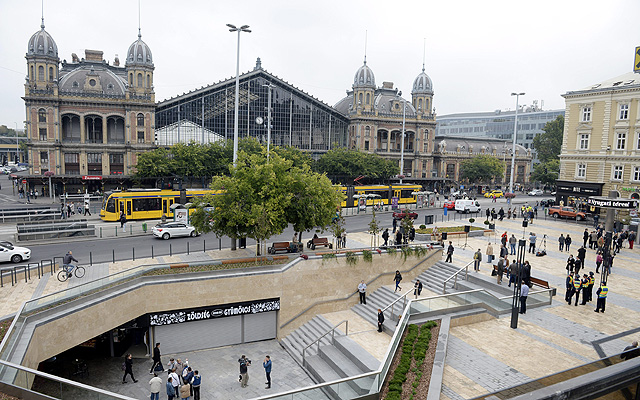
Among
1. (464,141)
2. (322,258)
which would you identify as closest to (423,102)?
(464,141)

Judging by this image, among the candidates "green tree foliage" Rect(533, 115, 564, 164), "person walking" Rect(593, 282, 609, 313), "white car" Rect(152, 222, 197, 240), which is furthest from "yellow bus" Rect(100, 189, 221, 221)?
"green tree foliage" Rect(533, 115, 564, 164)

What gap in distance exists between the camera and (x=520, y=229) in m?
43.9

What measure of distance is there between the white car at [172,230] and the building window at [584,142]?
45914mm

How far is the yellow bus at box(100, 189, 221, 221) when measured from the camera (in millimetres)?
41750

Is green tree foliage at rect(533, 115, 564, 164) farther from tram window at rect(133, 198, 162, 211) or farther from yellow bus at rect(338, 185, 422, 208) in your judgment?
tram window at rect(133, 198, 162, 211)

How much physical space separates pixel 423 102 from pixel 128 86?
55.8 m

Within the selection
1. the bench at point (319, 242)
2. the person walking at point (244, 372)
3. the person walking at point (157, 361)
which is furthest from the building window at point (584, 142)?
the person walking at point (157, 361)

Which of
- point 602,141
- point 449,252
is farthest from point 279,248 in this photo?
point 602,141

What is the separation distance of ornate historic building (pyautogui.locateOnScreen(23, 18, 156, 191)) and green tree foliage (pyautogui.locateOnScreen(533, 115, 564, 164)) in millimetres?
85580

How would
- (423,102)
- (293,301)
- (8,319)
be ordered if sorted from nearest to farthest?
(8,319) < (293,301) < (423,102)

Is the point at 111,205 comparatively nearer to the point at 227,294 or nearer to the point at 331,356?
the point at 227,294

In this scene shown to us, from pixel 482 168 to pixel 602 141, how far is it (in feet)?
131

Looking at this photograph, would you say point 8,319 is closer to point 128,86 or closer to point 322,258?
point 322,258

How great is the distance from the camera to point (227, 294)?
25.6 meters
